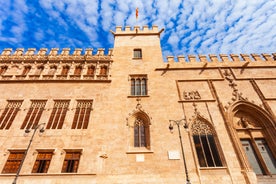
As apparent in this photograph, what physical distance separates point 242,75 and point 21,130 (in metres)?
21.5

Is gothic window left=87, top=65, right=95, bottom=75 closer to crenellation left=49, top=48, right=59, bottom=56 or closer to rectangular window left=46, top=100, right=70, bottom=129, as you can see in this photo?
rectangular window left=46, top=100, right=70, bottom=129

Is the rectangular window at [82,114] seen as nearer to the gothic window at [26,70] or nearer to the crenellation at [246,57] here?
the gothic window at [26,70]

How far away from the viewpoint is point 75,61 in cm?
1692

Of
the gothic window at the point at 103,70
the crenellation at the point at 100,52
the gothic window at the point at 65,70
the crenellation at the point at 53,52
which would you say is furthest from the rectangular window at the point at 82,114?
the crenellation at the point at 53,52

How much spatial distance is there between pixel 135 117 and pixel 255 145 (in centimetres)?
1021

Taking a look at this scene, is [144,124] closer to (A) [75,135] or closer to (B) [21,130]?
(A) [75,135]

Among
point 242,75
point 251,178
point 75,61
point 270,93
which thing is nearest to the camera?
point 251,178

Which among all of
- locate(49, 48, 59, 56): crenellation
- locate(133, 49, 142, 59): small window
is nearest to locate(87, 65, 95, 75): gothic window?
locate(49, 48, 59, 56): crenellation

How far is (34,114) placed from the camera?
1320 centimetres

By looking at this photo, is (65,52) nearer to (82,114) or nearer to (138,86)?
(82,114)

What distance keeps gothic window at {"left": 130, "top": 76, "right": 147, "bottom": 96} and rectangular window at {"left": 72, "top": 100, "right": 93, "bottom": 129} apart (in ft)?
14.3

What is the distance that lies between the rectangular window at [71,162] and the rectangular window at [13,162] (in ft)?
10.8

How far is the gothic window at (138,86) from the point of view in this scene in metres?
15.2

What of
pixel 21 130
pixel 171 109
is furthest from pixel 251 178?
pixel 21 130
